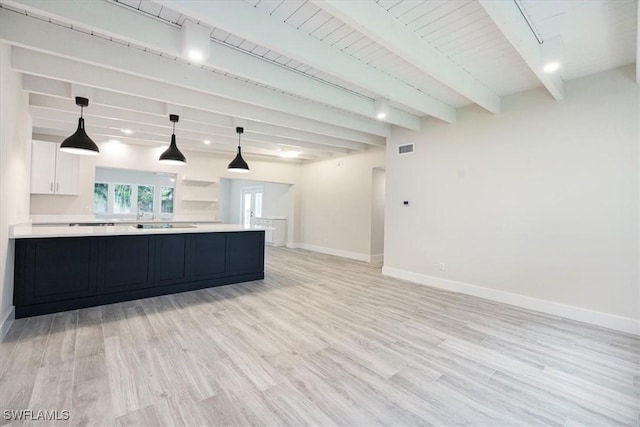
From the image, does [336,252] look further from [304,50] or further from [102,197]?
[102,197]

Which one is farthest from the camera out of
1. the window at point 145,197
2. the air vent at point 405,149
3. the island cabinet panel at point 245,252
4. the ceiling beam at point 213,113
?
the window at point 145,197

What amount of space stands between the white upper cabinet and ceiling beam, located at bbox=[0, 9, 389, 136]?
3.54 metres

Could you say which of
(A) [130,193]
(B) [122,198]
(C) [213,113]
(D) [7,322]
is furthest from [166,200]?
(D) [7,322]

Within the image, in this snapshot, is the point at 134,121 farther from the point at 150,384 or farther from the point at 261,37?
the point at 150,384

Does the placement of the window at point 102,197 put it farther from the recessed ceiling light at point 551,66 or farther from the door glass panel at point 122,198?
the recessed ceiling light at point 551,66

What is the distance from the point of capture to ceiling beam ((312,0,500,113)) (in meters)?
2.04

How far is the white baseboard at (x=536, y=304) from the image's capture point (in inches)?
123

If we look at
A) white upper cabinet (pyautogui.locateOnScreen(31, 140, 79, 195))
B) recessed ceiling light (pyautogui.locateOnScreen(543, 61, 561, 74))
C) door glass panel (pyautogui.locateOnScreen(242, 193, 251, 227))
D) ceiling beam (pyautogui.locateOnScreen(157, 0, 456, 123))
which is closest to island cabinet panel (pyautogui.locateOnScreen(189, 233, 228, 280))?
ceiling beam (pyautogui.locateOnScreen(157, 0, 456, 123))

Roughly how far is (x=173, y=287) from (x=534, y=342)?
445cm

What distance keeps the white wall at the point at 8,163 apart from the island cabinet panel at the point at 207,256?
1866 mm

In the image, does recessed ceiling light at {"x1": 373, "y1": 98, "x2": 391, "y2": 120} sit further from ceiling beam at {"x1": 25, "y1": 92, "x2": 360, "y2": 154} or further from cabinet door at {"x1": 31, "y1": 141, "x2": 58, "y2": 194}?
cabinet door at {"x1": 31, "y1": 141, "x2": 58, "y2": 194}

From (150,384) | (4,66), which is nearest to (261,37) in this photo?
(4,66)

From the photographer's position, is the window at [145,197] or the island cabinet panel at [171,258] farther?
the window at [145,197]

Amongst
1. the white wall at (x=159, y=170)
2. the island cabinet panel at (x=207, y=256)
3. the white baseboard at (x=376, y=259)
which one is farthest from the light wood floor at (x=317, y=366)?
the white wall at (x=159, y=170)
